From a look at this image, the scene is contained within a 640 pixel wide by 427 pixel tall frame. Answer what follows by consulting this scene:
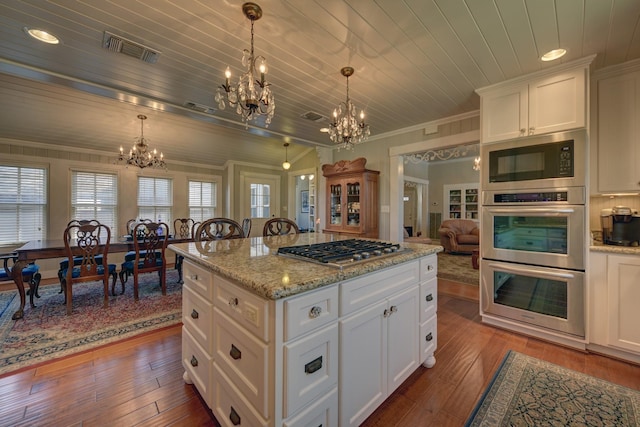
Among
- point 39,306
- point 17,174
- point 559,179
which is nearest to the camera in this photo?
point 559,179

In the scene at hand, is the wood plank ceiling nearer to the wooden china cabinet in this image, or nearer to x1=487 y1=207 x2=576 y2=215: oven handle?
the wooden china cabinet

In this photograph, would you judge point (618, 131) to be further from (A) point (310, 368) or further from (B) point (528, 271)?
(A) point (310, 368)

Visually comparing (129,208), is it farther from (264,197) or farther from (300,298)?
(300,298)

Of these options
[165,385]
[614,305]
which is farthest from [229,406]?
[614,305]

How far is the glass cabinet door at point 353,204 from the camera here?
4.46 meters

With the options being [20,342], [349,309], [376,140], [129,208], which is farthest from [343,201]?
[129,208]

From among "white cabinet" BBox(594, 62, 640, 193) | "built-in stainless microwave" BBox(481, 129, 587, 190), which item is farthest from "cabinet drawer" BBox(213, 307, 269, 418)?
"white cabinet" BBox(594, 62, 640, 193)

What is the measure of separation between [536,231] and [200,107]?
4017 millimetres

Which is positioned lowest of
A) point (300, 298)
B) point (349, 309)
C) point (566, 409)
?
point (566, 409)

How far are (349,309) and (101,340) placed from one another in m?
2.55

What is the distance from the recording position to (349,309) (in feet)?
4.13

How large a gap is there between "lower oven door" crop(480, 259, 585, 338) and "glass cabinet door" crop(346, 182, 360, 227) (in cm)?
211

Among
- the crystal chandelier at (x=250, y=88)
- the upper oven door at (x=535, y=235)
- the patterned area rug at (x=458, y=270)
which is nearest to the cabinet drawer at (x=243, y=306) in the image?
the crystal chandelier at (x=250, y=88)

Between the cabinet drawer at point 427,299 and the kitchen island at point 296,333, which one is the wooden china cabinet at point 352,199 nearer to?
the cabinet drawer at point 427,299
